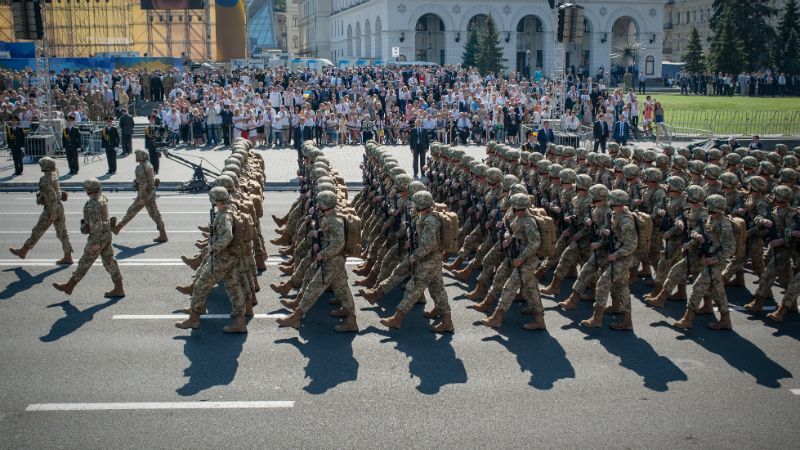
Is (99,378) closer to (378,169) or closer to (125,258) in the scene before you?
(125,258)

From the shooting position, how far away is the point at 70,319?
35.0 feet

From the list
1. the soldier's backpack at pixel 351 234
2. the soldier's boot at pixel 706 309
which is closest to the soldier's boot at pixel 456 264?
the soldier's backpack at pixel 351 234

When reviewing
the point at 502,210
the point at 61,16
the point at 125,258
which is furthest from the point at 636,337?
the point at 61,16

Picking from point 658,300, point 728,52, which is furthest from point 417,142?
point 728,52

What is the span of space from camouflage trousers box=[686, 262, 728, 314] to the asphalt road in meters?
0.39

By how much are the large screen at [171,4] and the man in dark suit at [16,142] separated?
129ft

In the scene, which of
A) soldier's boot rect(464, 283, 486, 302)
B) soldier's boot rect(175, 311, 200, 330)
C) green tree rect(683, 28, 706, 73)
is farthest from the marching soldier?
green tree rect(683, 28, 706, 73)

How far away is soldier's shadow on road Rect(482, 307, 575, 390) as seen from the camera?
8.77 metres

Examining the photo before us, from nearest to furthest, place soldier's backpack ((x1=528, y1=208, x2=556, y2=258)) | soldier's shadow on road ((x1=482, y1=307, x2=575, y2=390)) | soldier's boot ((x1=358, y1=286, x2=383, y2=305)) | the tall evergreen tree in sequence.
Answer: soldier's shadow on road ((x1=482, y1=307, x2=575, y2=390)) < soldier's backpack ((x1=528, y1=208, x2=556, y2=258)) < soldier's boot ((x1=358, y1=286, x2=383, y2=305)) < the tall evergreen tree

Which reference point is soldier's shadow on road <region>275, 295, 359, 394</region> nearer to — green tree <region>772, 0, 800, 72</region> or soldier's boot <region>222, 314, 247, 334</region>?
soldier's boot <region>222, 314, 247, 334</region>

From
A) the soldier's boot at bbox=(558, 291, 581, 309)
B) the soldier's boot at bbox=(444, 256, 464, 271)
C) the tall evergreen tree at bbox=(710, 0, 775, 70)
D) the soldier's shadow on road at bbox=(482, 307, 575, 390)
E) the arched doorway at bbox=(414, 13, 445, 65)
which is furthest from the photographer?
the arched doorway at bbox=(414, 13, 445, 65)

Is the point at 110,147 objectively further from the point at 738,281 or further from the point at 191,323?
the point at 738,281

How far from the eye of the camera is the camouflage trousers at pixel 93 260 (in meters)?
11.5

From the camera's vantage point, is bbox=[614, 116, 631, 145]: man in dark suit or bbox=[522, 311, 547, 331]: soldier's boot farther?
bbox=[614, 116, 631, 145]: man in dark suit
